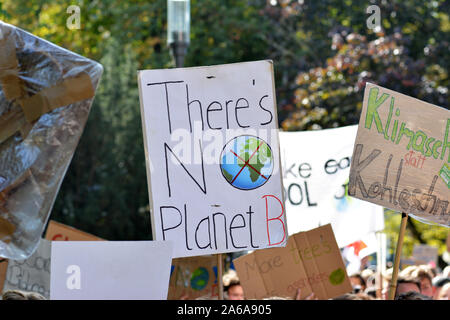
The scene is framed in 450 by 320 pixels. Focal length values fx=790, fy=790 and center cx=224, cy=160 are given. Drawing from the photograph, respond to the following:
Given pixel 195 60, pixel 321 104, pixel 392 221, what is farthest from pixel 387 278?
pixel 392 221

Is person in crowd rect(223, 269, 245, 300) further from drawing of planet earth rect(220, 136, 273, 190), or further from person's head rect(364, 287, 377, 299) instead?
drawing of planet earth rect(220, 136, 273, 190)

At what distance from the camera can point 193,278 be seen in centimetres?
511

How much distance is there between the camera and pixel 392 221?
2350 centimetres

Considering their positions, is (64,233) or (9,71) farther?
(64,233)

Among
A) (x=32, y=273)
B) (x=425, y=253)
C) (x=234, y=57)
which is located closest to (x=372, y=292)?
Result: (x=32, y=273)

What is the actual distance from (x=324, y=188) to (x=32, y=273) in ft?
7.06

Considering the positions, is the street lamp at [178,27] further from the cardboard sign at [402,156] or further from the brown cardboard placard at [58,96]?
the cardboard sign at [402,156]

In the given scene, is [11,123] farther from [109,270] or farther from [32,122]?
[109,270]

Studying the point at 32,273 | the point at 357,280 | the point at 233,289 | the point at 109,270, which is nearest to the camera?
the point at 109,270

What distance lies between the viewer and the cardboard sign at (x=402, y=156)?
371 cm

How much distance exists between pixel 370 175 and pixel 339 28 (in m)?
9.49

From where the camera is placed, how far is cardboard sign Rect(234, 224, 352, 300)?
469 cm
